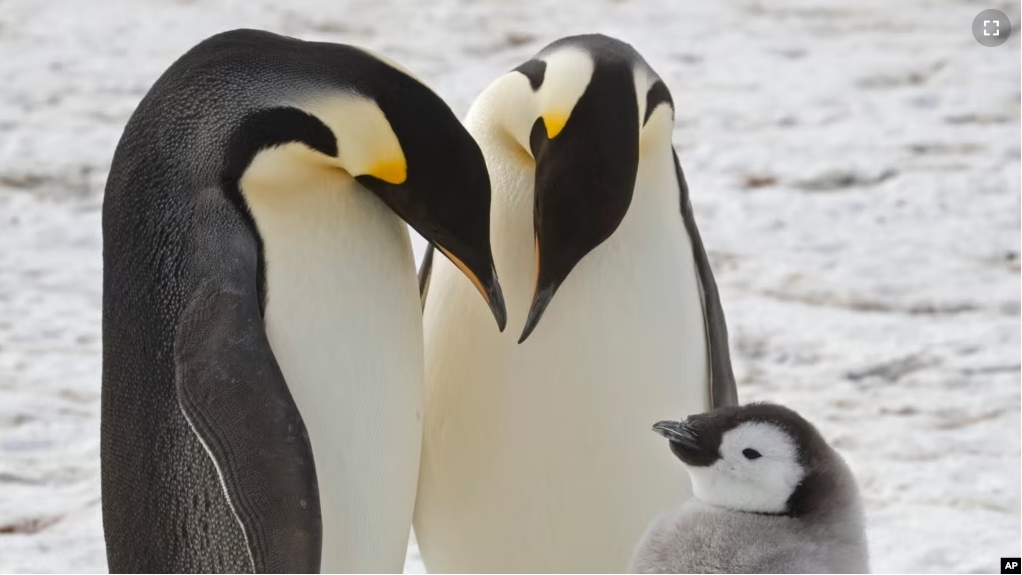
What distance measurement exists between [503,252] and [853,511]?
60cm

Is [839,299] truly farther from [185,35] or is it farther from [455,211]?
[185,35]

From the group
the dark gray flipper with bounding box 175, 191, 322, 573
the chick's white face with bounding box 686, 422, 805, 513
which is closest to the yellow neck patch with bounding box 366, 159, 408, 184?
the dark gray flipper with bounding box 175, 191, 322, 573

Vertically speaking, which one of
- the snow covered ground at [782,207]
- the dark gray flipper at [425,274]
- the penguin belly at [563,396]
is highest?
the dark gray flipper at [425,274]

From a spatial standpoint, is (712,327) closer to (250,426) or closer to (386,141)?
(386,141)

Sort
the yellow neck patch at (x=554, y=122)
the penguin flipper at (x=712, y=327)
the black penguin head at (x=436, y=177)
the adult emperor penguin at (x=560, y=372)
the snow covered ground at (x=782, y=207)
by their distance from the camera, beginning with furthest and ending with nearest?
the snow covered ground at (x=782, y=207) < the penguin flipper at (x=712, y=327) < the adult emperor penguin at (x=560, y=372) < the yellow neck patch at (x=554, y=122) < the black penguin head at (x=436, y=177)

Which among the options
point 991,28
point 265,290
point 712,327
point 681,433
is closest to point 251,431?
point 265,290

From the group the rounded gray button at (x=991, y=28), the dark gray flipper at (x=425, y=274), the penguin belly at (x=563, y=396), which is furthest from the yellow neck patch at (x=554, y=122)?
the rounded gray button at (x=991, y=28)

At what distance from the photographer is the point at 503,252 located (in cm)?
216

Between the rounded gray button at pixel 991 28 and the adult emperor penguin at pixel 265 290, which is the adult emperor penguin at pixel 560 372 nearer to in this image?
the adult emperor penguin at pixel 265 290

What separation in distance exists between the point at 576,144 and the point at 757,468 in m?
0.46

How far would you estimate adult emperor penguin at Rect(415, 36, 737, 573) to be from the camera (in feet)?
7.08

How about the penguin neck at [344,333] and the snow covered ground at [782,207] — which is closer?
the penguin neck at [344,333]

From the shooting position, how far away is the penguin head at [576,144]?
6.53 ft

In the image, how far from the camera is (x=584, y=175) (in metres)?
1.98
